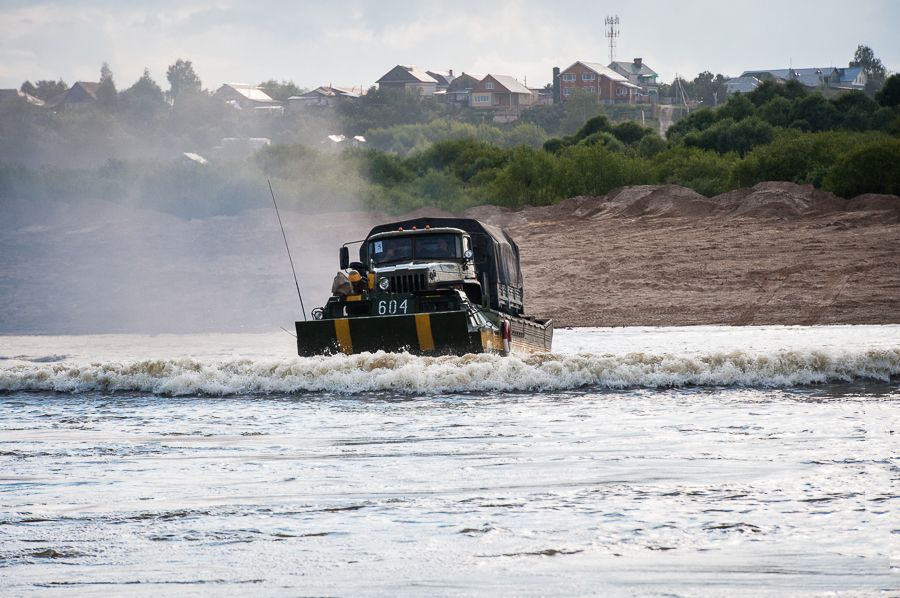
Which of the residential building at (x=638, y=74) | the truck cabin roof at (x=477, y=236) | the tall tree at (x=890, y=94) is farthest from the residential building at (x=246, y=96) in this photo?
the truck cabin roof at (x=477, y=236)

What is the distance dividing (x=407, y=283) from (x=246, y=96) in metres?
121

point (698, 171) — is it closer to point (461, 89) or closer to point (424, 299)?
point (424, 299)

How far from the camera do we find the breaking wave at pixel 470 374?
18391 mm

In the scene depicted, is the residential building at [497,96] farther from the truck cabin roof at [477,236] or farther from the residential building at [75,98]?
the truck cabin roof at [477,236]

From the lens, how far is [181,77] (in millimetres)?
146000

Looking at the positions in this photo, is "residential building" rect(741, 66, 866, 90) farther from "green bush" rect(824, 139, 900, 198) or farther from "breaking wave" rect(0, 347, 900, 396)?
"breaking wave" rect(0, 347, 900, 396)

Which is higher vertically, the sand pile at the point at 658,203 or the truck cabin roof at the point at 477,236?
the sand pile at the point at 658,203

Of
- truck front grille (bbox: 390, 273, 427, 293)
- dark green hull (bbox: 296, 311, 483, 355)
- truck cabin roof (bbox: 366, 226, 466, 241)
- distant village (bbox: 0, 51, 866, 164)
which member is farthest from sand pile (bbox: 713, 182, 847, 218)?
distant village (bbox: 0, 51, 866, 164)

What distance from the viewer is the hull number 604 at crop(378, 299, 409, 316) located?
21.2 metres

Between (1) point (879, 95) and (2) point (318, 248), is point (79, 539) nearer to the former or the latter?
(2) point (318, 248)

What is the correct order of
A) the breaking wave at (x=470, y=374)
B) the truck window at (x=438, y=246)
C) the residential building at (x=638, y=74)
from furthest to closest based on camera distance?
the residential building at (x=638, y=74) → the truck window at (x=438, y=246) → the breaking wave at (x=470, y=374)

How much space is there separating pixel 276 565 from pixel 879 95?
74015mm

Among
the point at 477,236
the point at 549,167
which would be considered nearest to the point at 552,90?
the point at 549,167

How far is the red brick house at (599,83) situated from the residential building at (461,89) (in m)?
10.9
